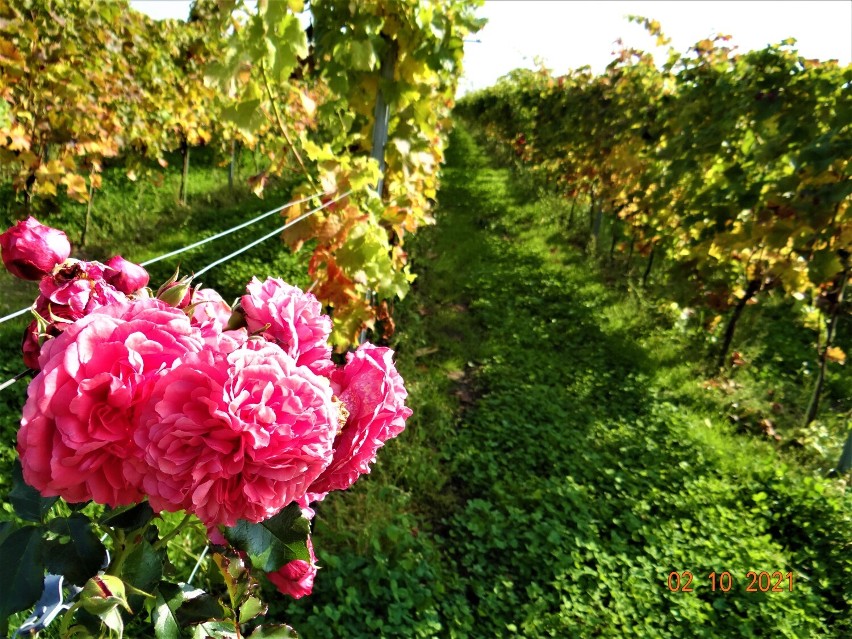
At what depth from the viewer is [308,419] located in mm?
647

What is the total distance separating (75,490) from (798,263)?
17.8 feet

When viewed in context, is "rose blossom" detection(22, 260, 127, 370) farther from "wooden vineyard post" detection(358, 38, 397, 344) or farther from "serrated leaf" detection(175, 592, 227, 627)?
"wooden vineyard post" detection(358, 38, 397, 344)

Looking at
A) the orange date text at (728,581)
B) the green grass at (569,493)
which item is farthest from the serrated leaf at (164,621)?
the orange date text at (728,581)

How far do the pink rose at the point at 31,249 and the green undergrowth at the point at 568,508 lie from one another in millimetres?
1915

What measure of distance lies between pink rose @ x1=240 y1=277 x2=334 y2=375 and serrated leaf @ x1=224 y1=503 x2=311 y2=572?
240 mm

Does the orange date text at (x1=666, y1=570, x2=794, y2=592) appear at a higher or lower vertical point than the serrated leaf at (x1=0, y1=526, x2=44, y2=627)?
lower

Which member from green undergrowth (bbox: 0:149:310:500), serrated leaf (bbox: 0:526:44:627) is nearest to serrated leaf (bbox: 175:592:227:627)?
serrated leaf (bbox: 0:526:44:627)

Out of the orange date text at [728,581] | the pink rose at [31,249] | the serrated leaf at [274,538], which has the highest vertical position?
the pink rose at [31,249]

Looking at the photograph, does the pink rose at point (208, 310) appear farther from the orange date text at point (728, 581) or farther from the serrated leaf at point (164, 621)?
the orange date text at point (728, 581)

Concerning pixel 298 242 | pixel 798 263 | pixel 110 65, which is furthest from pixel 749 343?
pixel 110 65

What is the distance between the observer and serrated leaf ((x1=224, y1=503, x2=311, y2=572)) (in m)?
0.87

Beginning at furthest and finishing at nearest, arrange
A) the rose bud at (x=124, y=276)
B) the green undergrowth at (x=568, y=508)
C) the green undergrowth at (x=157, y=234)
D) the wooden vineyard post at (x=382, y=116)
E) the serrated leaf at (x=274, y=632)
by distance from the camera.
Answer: the green undergrowth at (x=157, y=234) < the wooden vineyard post at (x=382, y=116) < the green undergrowth at (x=568, y=508) < the serrated leaf at (x=274, y=632) < the rose bud at (x=124, y=276)

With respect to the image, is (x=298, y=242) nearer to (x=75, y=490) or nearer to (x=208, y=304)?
(x=208, y=304)

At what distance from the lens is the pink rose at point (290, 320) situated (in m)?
0.81
